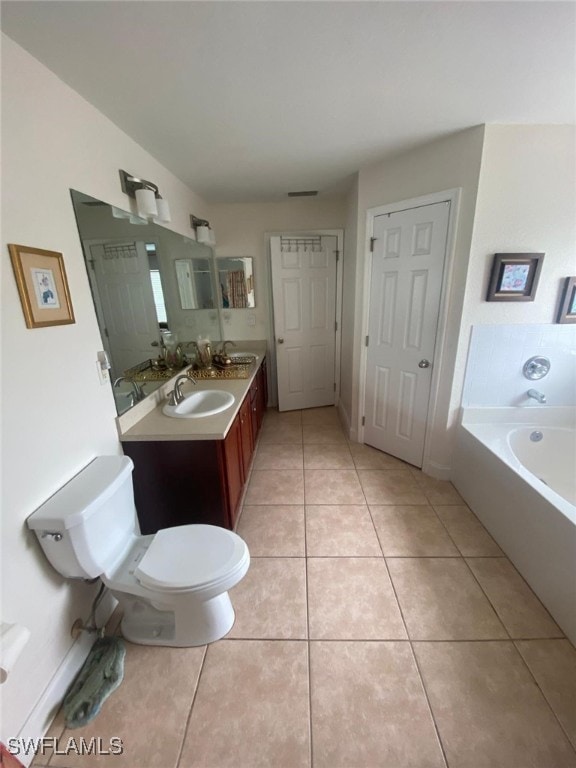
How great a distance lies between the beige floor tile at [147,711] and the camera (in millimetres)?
955

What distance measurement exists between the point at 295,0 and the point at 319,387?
2959mm

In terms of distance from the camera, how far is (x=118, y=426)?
1468 mm

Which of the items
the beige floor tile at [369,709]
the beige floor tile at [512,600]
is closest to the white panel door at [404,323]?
the beige floor tile at [512,600]

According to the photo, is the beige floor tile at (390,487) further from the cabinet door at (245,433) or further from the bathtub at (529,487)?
the cabinet door at (245,433)

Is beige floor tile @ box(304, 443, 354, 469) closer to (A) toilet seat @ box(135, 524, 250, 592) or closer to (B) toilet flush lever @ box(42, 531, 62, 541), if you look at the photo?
(A) toilet seat @ box(135, 524, 250, 592)

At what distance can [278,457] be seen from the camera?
2.60 meters

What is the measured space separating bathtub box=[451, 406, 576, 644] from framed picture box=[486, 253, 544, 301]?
0.77 meters

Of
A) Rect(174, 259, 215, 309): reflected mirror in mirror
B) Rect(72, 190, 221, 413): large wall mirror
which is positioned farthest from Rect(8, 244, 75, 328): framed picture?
Rect(174, 259, 215, 309): reflected mirror in mirror

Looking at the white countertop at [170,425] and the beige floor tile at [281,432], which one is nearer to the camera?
the white countertop at [170,425]

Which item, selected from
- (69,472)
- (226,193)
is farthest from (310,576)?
(226,193)

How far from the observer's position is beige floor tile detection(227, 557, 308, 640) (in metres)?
1.29

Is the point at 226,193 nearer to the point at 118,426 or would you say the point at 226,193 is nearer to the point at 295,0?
the point at 295,0

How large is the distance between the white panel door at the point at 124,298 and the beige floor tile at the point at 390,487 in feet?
5.97

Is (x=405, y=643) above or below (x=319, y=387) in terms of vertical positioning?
below
